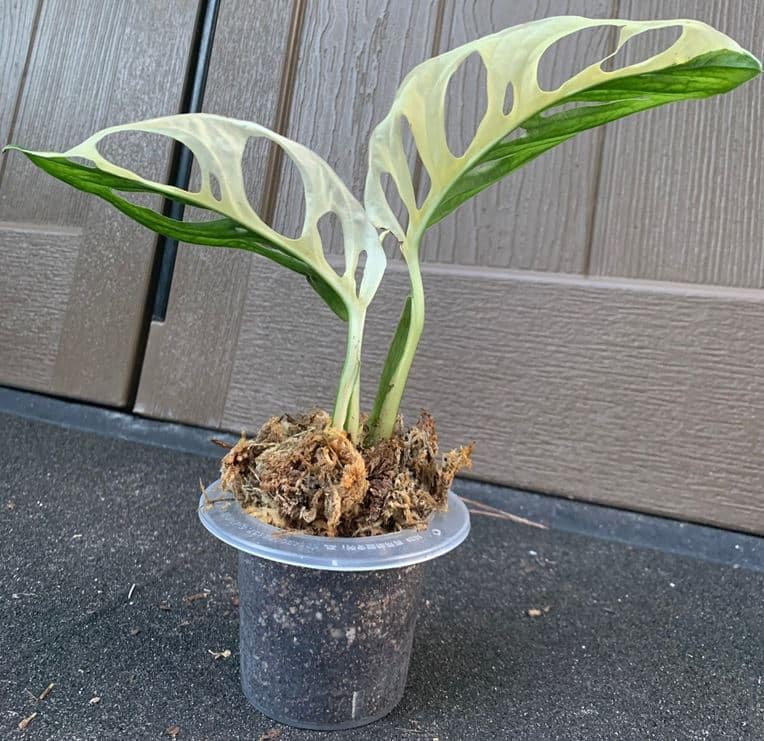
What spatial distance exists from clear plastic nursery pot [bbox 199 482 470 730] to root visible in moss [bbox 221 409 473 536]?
1 centimetres

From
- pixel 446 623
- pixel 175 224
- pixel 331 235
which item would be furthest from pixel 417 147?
pixel 331 235

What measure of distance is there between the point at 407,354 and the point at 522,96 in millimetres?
181

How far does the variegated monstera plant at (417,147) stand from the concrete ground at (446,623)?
0.22 metres

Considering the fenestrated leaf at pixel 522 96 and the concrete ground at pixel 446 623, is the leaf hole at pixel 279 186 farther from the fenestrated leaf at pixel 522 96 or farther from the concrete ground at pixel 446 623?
the fenestrated leaf at pixel 522 96

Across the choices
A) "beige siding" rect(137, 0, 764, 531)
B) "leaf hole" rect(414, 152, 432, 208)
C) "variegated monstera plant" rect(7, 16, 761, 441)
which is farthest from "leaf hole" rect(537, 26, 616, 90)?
"variegated monstera plant" rect(7, 16, 761, 441)

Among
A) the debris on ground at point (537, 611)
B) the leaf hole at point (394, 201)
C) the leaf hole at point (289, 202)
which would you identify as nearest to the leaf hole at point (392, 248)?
the leaf hole at point (394, 201)

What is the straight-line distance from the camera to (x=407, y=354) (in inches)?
16.4

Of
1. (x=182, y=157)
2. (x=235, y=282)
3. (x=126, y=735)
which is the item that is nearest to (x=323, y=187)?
(x=126, y=735)

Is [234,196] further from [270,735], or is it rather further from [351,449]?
[270,735]

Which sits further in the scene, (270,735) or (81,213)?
(81,213)

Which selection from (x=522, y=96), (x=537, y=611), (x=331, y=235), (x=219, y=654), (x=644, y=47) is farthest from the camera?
(x=331, y=235)

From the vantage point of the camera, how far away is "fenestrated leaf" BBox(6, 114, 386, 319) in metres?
0.37

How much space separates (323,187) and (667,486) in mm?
614

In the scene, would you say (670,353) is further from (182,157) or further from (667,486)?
(182,157)
